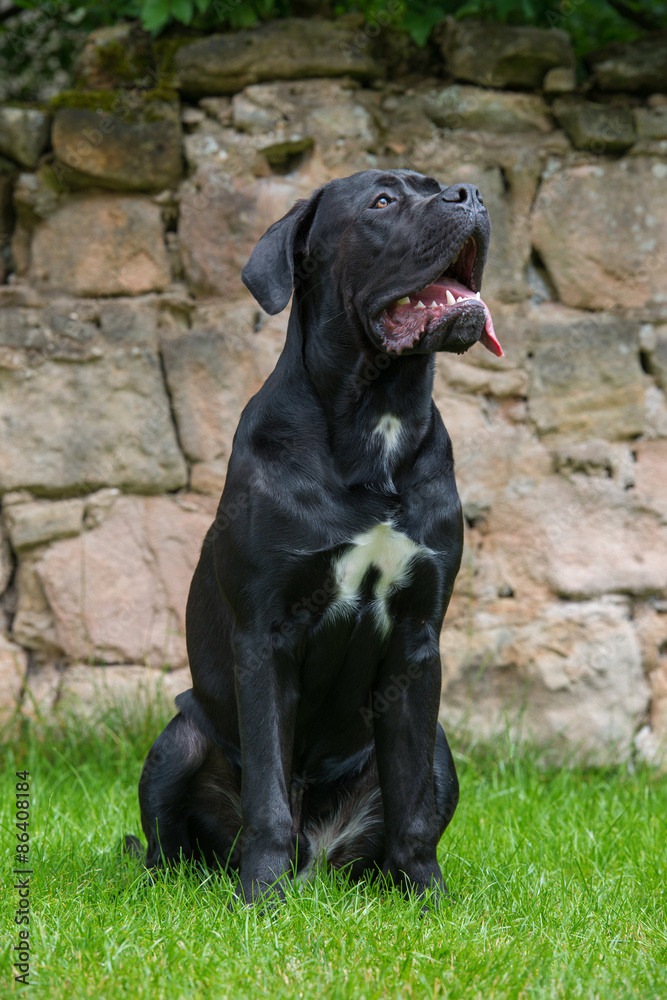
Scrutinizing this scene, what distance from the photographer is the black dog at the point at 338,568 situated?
221 centimetres

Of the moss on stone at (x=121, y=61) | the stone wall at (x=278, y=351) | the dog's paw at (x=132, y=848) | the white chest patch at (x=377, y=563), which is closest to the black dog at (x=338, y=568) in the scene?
the white chest patch at (x=377, y=563)

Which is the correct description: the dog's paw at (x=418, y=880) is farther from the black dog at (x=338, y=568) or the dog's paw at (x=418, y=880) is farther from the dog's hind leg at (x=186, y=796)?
the dog's hind leg at (x=186, y=796)

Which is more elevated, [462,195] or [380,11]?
[380,11]

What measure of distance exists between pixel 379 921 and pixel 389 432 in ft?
3.41

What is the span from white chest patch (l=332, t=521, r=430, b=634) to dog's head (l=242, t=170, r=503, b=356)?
1.38ft

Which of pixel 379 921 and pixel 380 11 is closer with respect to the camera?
pixel 379 921

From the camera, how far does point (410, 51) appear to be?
411 cm

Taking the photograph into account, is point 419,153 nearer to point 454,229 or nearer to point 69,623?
point 454,229

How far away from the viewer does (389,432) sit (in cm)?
231

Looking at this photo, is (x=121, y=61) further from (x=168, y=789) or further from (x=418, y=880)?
(x=418, y=880)

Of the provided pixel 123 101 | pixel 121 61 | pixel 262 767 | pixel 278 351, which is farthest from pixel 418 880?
pixel 121 61

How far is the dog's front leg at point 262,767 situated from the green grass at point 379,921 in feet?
0.26

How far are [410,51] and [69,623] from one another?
2.67 metres

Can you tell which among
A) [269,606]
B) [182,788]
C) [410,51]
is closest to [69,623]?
[182,788]
